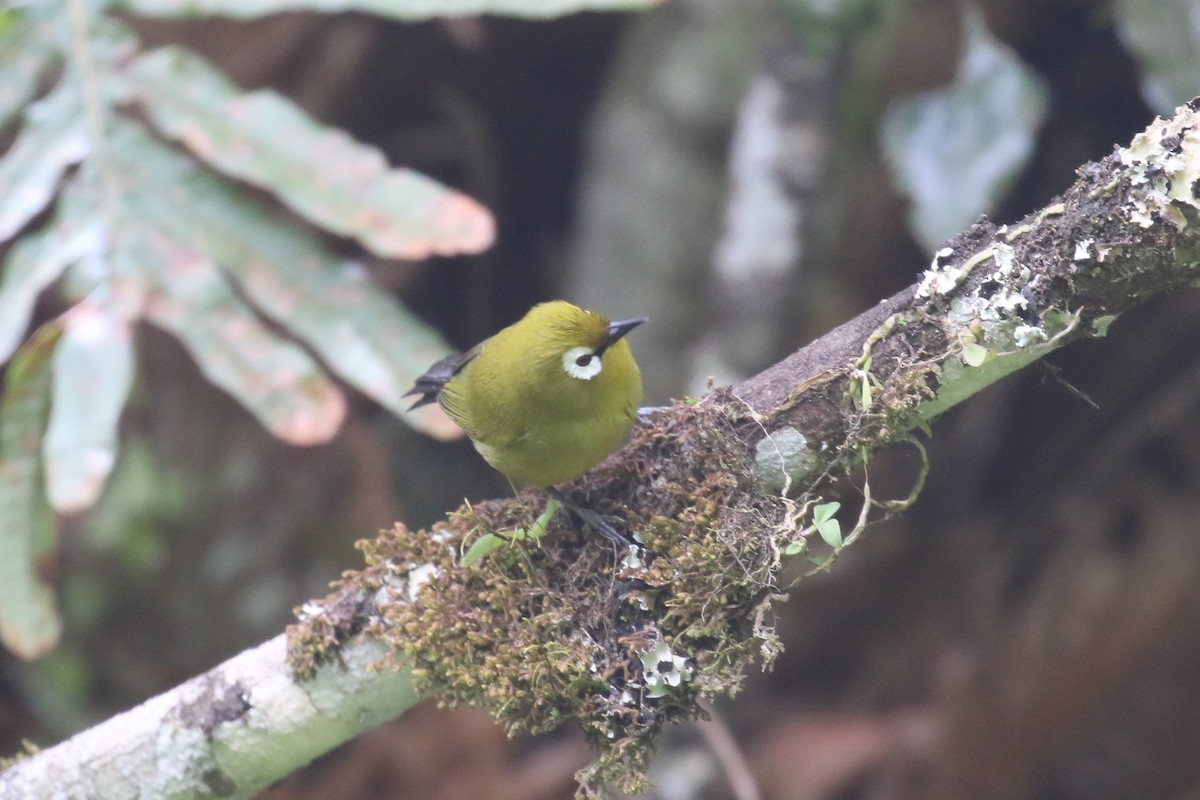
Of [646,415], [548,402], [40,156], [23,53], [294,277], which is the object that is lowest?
[646,415]

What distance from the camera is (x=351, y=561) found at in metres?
4.43

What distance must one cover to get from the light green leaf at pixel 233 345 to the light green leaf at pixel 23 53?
0.74 meters

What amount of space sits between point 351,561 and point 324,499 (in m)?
0.29

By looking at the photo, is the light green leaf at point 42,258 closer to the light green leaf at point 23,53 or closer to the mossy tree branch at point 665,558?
the light green leaf at point 23,53

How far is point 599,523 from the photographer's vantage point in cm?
208

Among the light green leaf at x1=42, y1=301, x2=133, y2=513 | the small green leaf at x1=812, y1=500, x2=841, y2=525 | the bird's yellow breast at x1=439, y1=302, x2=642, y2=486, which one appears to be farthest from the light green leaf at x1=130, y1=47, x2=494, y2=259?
the small green leaf at x1=812, y1=500, x2=841, y2=525

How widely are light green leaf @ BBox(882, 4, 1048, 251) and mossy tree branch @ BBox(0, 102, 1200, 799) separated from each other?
4.51ft

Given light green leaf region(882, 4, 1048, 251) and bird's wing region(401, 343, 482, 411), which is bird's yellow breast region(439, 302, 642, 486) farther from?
light green leaf region(882, 4, 1048, 251)

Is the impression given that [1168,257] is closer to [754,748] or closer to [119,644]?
[754,748]

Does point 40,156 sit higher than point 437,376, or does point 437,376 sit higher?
point 40,156

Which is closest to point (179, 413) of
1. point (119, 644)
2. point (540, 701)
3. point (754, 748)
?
point (119, 644)

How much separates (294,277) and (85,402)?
633 millimetres

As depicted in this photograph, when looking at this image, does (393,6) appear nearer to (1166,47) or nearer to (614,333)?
(614,333)

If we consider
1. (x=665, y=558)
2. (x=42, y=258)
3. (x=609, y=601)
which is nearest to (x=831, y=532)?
(x=665, y=558)
